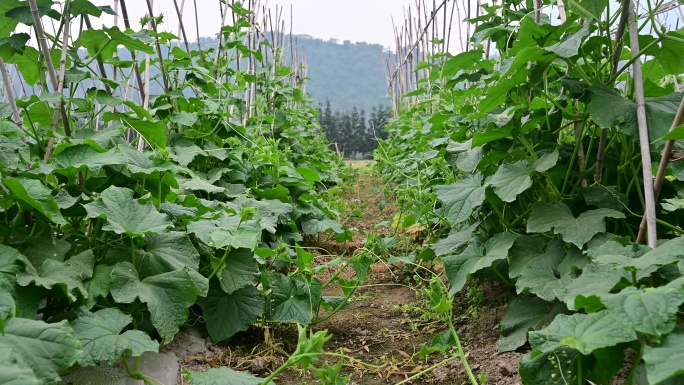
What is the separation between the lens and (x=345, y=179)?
27.6 feet

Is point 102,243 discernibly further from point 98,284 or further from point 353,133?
point 353,133

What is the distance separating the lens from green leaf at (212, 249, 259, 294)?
2.00 meters

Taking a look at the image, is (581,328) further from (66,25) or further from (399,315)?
(66,25)

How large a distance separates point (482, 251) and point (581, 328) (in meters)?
0.86

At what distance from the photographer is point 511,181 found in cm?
201

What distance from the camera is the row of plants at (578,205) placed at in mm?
1194

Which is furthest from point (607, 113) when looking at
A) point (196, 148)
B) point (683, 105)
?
point (196, 148)

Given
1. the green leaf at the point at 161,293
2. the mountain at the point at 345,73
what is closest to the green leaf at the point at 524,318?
the green leaf at the point at 161,293

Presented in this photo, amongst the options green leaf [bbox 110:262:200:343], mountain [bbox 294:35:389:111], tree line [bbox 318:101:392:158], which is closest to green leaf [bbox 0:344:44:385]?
green leaf [bbox 110:262:200:343]

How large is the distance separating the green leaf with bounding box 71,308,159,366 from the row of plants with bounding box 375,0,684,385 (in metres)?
0.84

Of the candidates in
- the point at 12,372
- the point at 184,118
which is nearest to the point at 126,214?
the point at 12,372

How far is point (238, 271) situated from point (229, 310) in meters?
0.14

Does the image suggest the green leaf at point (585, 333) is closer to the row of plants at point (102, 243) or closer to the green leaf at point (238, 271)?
the row of plants at point (102, 243)

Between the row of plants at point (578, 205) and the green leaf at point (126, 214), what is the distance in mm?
987
